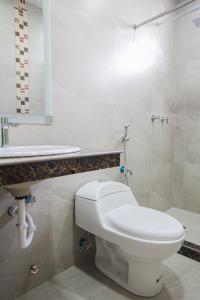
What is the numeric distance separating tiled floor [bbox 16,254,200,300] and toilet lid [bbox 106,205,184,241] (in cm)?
41

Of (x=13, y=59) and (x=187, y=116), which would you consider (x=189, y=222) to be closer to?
(x=187, y=116)

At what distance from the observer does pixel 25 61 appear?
3.88ft

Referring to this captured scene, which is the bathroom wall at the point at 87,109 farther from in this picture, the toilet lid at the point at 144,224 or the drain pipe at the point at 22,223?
the toilet lid at the point at 144,224

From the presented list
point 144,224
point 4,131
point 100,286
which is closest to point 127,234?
point 144,224

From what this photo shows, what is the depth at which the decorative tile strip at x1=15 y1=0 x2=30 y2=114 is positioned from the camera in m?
1.16

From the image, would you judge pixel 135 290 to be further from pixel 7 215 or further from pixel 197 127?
pixel 197 127

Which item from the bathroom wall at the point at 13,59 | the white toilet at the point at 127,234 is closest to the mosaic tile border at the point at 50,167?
the white toilet at the point at 127,234

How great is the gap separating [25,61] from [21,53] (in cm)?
4

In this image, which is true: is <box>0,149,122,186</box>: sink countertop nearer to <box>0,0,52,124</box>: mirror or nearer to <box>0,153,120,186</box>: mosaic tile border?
<box>0,153,120,186</box>: mosaic tile border

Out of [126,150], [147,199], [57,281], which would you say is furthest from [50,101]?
[147,199]

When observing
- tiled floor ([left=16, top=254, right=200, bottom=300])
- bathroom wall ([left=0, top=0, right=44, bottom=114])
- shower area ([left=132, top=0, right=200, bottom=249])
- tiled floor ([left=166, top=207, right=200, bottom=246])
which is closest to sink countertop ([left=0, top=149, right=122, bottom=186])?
bathroom wall ([left=0, top=0, right=44, bottom=114])

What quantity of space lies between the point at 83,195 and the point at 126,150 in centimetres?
64

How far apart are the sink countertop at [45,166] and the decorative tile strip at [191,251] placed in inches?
46.7

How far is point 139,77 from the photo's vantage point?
6.23 ft
